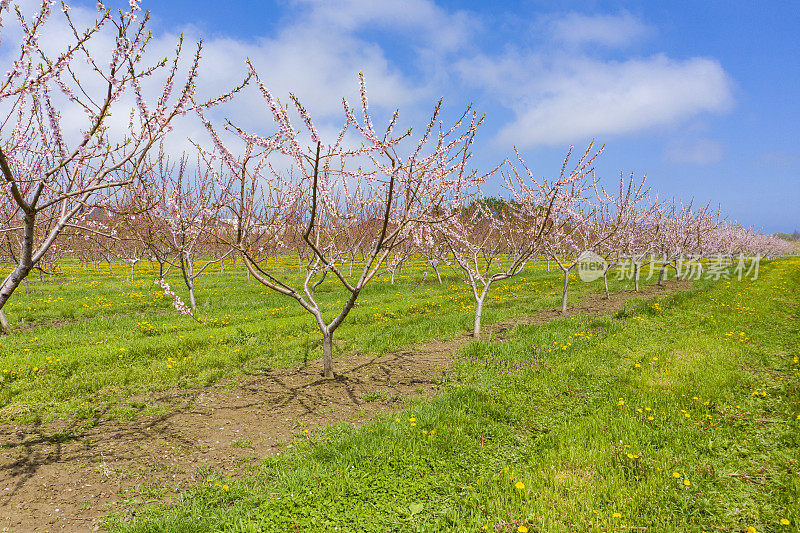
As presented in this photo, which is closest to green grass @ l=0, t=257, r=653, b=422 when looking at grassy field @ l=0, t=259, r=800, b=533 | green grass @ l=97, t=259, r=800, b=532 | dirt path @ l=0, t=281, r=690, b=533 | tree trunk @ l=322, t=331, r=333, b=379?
grassy field @ l=0, t=259, r=800, b=533

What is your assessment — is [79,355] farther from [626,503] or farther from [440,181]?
[626,503]

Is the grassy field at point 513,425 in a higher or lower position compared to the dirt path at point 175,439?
higher

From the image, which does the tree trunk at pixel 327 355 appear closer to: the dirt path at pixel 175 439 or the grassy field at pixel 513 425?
the dirt path at pixel 175 439

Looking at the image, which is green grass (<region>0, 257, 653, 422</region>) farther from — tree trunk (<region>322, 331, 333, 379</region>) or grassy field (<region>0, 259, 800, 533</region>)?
tree trunk (<region>322, 331, 333, 379</region>)

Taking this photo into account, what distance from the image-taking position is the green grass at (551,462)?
158 inches

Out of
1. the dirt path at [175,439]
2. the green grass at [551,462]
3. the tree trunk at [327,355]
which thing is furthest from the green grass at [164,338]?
the green grass at [551,462]

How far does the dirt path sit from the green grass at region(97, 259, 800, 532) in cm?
45

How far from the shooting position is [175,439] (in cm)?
585

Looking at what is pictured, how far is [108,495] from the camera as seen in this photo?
4.55 meters

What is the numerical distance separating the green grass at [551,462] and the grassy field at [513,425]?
24 mm

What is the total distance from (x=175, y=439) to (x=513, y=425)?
5363 millimetres

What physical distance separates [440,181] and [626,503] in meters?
6.87

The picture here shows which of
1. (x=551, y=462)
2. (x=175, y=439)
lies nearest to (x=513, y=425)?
(x=551, y=462)

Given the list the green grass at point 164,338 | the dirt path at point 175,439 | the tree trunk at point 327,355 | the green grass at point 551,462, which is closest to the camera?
the green grass at point 551,462
